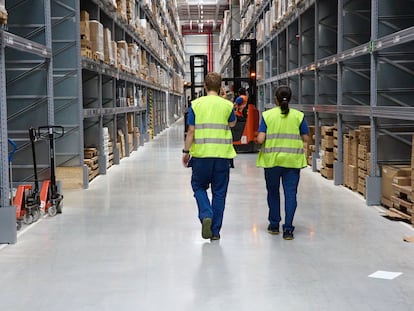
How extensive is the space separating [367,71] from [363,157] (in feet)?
9.24

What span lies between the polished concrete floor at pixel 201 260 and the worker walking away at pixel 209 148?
1.49 ft

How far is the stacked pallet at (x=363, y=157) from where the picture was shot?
9.16m

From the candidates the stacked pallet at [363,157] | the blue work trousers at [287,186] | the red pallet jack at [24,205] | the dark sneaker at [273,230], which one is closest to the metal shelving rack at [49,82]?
the red pallet jack at [24,205]

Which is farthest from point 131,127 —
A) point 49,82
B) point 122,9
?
point 49,82

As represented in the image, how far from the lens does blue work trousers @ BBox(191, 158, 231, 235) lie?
6.28 meters

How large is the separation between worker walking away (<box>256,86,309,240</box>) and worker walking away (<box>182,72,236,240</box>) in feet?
1.41

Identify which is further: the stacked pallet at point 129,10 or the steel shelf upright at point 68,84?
the stacked pallet at point 129,10

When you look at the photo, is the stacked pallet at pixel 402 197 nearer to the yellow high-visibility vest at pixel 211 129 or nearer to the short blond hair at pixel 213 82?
the yellow high-visibility vest at pixel 211 129

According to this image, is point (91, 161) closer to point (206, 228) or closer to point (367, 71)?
point (367, 71)

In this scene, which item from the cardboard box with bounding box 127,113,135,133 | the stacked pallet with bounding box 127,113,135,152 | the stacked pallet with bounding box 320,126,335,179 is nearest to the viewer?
the stacked pallet with bounding box 320,126,335,179

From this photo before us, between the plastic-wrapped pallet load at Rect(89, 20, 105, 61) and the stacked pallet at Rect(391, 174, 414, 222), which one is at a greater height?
the plastic-wrapped pallet load at Rect(89, 20, 105, 61)

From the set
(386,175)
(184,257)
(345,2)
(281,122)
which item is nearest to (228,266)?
(184,257)

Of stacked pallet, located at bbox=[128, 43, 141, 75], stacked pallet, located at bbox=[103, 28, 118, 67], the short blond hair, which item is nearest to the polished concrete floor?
the short blond hair

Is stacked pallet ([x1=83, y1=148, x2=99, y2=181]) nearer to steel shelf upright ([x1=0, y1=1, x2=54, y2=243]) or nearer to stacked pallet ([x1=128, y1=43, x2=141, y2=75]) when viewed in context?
steel shelf upright ([x1=0, y1=1, x2=54, y2=243])
